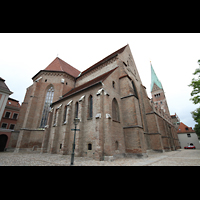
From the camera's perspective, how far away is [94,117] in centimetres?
1244

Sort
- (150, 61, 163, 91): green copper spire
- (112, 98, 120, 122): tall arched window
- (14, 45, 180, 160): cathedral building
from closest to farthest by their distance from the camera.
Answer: (14, 45, 180, 160): cathedral building < (112, 98, 120, 122): tall arched window < (150, 61, 163, 91): green copper spire

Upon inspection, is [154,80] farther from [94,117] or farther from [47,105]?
[94,117]

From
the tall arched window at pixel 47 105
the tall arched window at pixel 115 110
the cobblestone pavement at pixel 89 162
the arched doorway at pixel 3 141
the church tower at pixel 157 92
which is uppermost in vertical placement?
the church tower at pixel 157 92

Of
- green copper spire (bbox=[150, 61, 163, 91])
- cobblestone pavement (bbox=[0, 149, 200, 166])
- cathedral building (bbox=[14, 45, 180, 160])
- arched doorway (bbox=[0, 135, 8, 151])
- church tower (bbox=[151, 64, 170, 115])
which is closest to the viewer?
cobblestone pavement (bbox=[0, 149, 200, 166])

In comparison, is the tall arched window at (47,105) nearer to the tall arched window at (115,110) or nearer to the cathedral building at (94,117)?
the cathedral building at (94,117)

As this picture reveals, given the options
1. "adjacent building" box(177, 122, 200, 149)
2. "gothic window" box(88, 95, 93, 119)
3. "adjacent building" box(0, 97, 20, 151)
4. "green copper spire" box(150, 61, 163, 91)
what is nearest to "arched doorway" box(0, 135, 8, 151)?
"adjacent building" box(0, 97, 20, 151)

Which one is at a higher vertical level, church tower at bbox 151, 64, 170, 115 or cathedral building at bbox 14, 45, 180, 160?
church tower at bbox 151, 64, 170, 115

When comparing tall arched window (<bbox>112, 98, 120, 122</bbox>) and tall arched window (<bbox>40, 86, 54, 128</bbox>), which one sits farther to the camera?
tall arched window (<bbox>40, 86, 54, 128</bbox>)

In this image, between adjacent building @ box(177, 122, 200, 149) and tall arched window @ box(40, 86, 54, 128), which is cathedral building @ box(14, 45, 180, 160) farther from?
adjacent building @ box(177, 122, 200, 149)

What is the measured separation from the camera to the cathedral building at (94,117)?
11.5 m

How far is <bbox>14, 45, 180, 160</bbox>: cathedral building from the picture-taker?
37.9 ft

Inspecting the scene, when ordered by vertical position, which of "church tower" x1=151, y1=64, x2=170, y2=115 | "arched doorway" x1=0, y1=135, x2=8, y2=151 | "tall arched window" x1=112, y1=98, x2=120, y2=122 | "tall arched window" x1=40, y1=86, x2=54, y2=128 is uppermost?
"church tower" x1=151, y1=64, x2=170, y2=115

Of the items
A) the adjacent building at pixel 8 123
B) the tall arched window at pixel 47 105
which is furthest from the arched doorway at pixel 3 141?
the tall arched window at pixel 47 105

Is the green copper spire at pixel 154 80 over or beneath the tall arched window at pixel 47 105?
over
